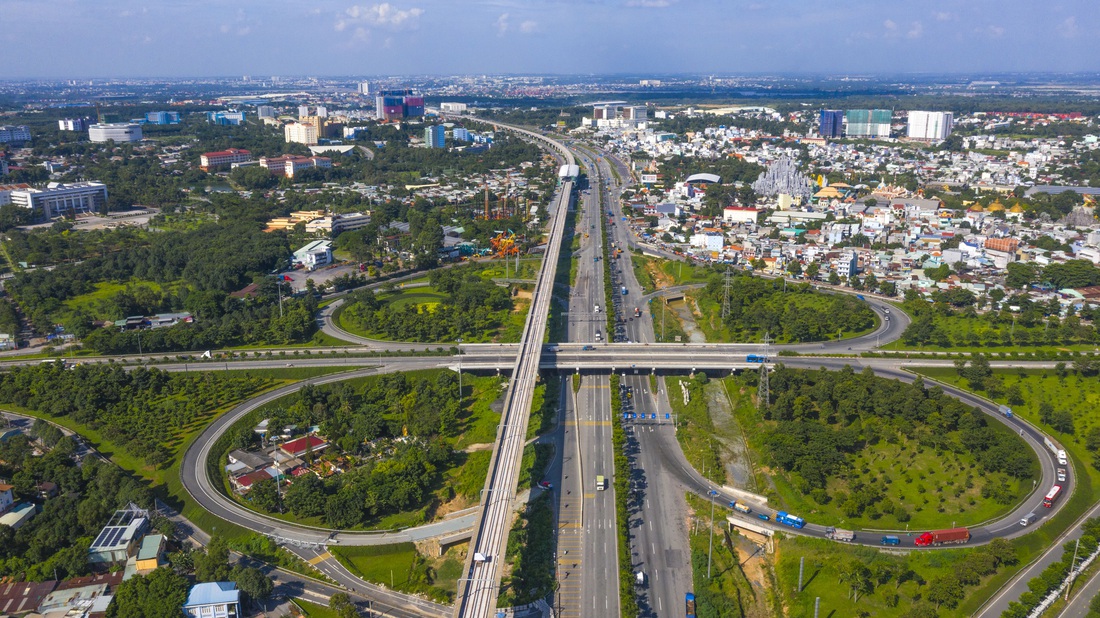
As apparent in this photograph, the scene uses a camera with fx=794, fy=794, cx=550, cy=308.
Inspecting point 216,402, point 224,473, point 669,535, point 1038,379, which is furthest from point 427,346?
point 1038,379

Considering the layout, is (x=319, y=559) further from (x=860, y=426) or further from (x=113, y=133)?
(x=113, y=133)

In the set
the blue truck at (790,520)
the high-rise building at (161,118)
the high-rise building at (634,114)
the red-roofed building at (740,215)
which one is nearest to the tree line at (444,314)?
the blue truck at (790,520)

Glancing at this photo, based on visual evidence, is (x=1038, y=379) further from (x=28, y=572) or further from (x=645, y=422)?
(x=28, y=572)

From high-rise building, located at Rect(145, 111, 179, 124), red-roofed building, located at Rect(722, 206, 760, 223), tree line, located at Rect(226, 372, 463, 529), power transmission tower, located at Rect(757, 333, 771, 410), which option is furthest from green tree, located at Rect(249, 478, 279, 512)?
high-rise building, located at Rect(145, 111, 179, 124)

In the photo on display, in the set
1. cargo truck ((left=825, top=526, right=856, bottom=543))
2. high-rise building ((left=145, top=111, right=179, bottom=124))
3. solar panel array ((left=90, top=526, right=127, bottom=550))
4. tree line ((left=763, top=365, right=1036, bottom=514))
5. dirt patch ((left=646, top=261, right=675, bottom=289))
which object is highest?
high-rise building ((left=145, top=111, right=179, bottom=124))

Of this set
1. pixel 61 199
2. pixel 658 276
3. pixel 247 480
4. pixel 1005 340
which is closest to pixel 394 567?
pixel 247 480

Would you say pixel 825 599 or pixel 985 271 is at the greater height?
pixel 985 271

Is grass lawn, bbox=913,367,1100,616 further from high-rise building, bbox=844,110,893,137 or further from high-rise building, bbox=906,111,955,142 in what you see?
high-rise building, bbox=844,110,893,137
